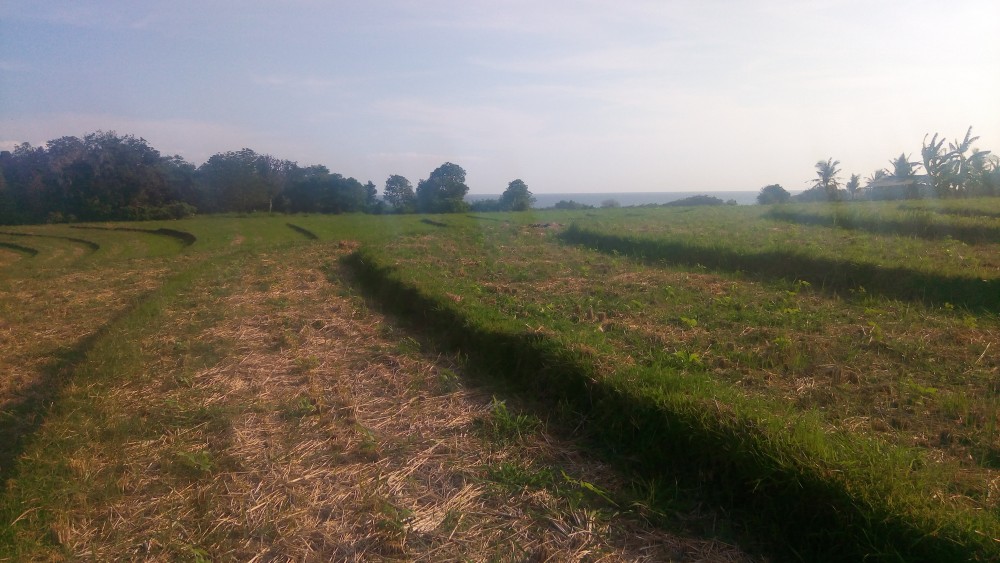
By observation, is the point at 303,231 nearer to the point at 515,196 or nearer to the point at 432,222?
the point at 432,222

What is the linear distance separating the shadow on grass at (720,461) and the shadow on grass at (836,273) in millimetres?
5253

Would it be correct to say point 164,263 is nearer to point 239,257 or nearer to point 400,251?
point 239,257

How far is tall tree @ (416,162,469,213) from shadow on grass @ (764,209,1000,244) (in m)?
30.4

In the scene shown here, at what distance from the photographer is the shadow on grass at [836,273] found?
7492mm

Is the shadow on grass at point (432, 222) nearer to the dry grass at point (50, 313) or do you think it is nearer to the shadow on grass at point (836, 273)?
the dry grass at point (50, 313)

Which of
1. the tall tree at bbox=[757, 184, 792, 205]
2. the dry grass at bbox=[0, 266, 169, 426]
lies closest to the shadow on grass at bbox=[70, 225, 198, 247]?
the dry grass at bbox=[0, 266, 169, 426]

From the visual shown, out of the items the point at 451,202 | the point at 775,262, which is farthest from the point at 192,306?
the point at 451,202

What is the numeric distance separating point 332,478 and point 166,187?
44.8 meters

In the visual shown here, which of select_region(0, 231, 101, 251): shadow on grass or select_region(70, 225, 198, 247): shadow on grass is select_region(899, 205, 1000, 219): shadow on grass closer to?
select_region(70, 225, 198, 247): shadow on grass

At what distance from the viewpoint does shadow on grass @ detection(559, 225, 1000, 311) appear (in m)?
7.49

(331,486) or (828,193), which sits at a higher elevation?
(828,193)

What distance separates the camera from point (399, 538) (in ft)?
10.6

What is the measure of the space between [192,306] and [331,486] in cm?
634

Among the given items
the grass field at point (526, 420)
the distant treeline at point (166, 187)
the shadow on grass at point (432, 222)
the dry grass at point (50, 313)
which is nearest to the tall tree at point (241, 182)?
the distant treeline at point (166, 187)
